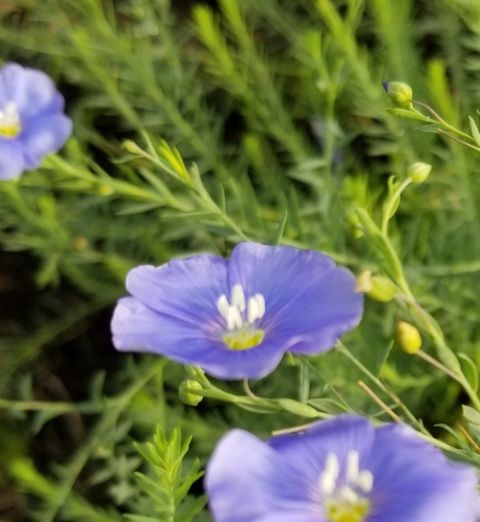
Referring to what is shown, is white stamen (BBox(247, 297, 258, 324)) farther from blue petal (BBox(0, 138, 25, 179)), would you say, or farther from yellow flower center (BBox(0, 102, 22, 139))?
yellow flower center (BBox(0, 102, 22, 139))

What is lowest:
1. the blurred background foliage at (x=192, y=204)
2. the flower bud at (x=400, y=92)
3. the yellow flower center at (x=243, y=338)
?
the blurred background foliage at (x=192, y=204)

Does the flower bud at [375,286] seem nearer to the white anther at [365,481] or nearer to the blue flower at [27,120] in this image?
the white anther at [365,481]

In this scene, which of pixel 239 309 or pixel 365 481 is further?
pixel 239 309

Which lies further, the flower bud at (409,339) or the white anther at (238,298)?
the white anther at (238,298)

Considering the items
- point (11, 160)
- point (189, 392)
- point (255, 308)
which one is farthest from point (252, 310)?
point (11, 160)

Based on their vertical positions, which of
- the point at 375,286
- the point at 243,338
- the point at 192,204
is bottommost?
the point at 192,204

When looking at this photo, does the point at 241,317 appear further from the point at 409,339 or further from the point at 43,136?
the point at 43,136

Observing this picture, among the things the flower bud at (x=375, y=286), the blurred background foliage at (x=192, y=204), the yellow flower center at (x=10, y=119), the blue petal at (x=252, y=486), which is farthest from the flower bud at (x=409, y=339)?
the yellow flower center at (x=10, y=119)

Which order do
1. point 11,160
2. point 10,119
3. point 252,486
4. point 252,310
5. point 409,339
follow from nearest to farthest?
point 252,486 → point 409,339 → point 252,310 → point 11,160 → point 10,119
